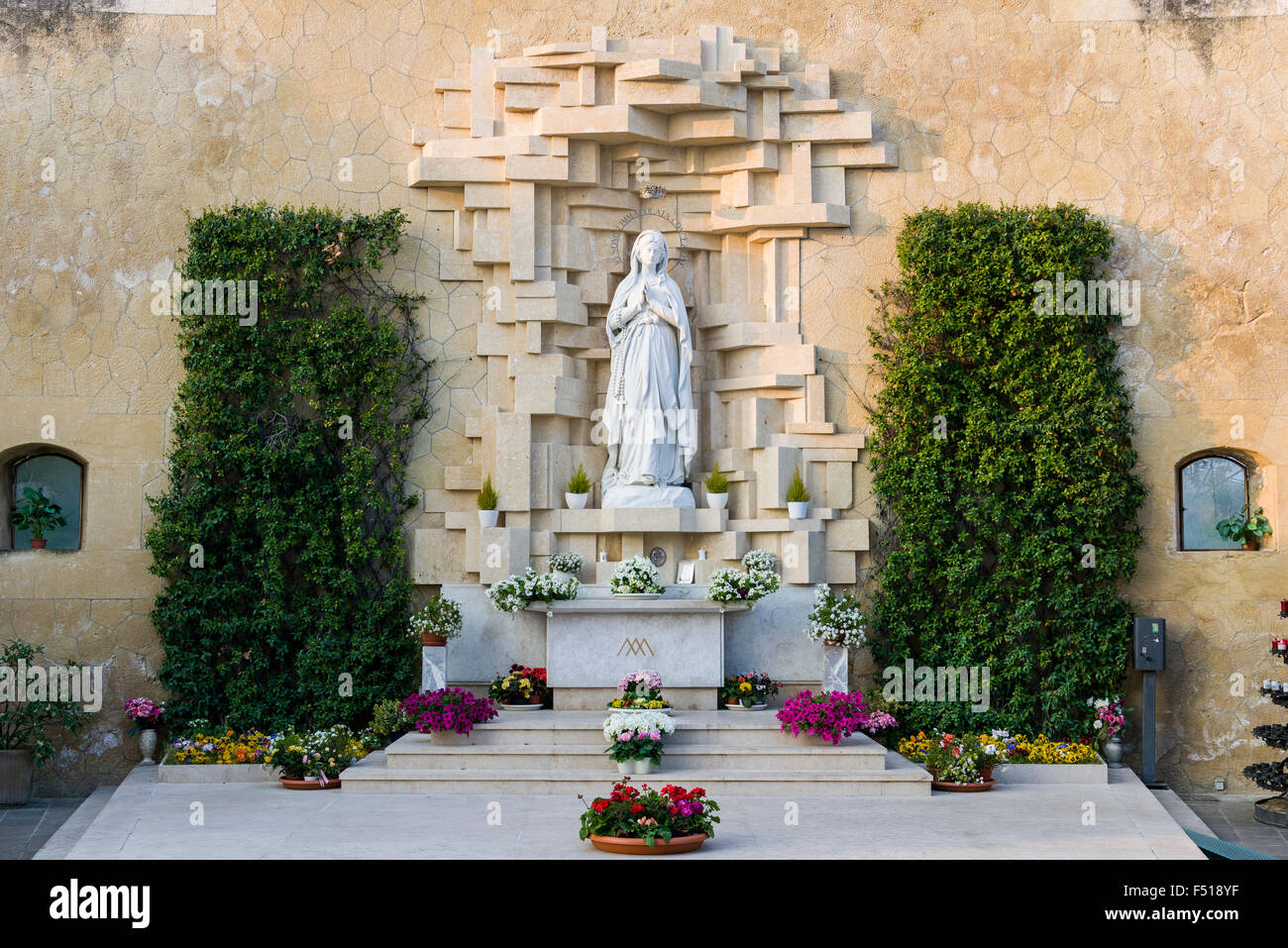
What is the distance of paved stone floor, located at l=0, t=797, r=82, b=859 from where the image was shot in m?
11.2

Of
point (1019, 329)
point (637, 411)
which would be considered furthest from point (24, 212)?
point (1019, 329)

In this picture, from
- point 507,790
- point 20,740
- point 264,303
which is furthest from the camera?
point 264,303

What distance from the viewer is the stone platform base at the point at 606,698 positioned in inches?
526

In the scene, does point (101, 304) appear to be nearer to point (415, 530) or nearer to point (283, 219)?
point (283, 219)

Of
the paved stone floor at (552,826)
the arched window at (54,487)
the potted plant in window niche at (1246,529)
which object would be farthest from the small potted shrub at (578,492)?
the potted plant in window niche at (1246,529)

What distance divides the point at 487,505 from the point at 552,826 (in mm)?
4613

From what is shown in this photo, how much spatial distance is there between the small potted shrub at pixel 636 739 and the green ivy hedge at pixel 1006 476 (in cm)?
327

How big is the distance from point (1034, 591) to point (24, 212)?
440 inches

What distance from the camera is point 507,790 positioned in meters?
11.6

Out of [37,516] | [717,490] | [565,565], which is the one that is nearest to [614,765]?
[565,565]

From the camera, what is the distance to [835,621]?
13461mm

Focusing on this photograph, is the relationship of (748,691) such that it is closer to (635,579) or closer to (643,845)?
A: (635,579)

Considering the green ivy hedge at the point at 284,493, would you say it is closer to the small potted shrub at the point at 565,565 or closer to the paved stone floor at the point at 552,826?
the small potted shrub at the point at 565,565

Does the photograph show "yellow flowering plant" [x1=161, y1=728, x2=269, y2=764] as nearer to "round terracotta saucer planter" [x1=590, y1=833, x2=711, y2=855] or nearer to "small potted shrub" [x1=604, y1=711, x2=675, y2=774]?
"small potted shrub" [x1=604, y1=711, x2=675, y2=774]
